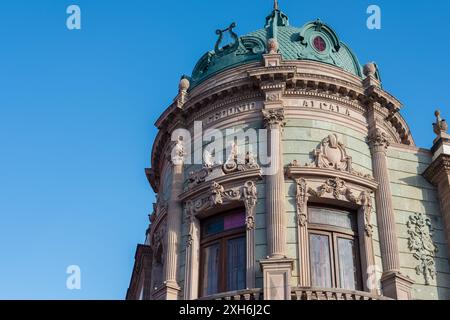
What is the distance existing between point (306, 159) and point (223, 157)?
3185 mm

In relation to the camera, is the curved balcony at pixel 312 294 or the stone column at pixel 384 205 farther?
the stone column at pixel 384 205

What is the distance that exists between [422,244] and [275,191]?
5.94 metres

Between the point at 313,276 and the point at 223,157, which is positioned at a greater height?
the point at 223,157

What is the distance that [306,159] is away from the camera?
27500 millimetres

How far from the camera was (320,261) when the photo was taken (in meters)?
25.9

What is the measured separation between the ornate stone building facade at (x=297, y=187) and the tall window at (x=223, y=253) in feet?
0.16

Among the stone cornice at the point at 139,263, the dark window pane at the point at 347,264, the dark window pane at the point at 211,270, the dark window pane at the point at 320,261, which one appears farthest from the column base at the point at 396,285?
the stone cornice at the point at 139,263

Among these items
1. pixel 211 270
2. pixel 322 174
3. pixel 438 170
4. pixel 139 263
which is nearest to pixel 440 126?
pixel 438 170

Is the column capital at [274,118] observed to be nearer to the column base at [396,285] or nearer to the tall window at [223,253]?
the tall window at [223,253]

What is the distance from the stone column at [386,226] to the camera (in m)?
25.2

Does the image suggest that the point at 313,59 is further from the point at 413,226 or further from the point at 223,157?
the point at 413,226
